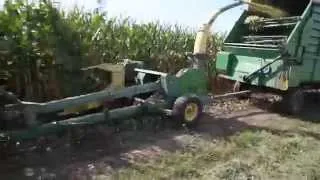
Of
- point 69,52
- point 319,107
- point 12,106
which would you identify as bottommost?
point 319,107

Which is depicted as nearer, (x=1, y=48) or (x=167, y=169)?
(x=167, y=169)

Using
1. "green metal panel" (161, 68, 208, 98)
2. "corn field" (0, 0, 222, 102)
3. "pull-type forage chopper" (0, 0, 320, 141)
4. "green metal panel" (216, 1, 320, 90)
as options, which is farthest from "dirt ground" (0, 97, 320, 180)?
"corn field" (0, 0, 222, 102)

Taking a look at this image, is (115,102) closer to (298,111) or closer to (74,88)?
(74,88)

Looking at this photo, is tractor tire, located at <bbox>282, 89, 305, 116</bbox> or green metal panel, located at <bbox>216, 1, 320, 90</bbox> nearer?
Result: green metal panel, located at <bbox>216, 1, 320, 90</bbox>

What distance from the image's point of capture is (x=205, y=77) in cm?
838

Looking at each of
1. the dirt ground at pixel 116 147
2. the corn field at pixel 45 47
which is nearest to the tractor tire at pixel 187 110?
the dirt ground at pixel 116 147

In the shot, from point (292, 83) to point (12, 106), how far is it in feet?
17.5

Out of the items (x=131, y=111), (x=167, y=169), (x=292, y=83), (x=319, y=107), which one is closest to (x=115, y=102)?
(x=131, y=111)

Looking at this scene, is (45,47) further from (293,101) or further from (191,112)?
(293,101)

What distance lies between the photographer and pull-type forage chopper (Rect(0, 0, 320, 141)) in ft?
20.5

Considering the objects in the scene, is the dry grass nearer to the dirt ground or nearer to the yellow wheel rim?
the dirt ground

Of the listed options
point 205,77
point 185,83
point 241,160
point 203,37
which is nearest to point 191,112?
point 185,83

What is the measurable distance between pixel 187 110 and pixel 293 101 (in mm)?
2782

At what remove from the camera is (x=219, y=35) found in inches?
563
